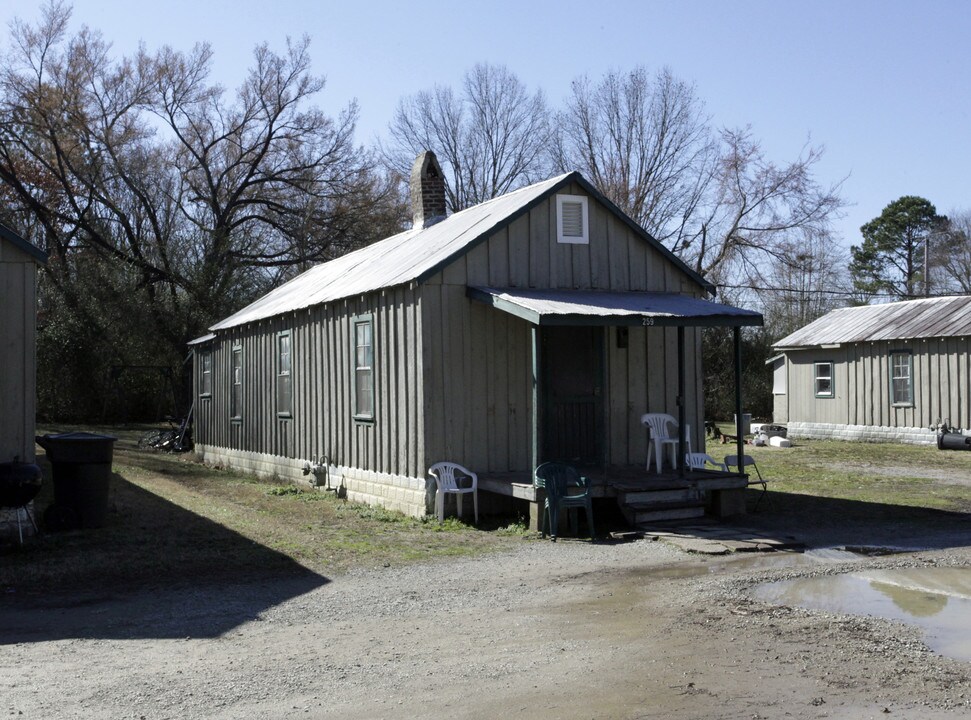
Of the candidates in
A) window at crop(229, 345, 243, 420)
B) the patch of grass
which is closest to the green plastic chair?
the patch of grass

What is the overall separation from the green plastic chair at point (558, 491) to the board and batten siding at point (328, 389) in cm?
188

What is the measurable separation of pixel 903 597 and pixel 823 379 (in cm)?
1995

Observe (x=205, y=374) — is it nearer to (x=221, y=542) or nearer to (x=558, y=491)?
(x=221, y=542)

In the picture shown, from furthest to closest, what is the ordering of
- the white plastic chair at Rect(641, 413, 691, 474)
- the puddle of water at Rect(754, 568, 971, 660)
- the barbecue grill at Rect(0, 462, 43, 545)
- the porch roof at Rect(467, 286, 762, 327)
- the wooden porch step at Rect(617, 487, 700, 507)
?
the white plastic chair at Rect(641, 413, 691, 474), the wooden porch step at Rect(617, 487, 700, 507), the porch roof at Rect(467, 286, 762, 327), the barbecue grill at Rect(0, 462, 43, 545), the puddle of water at Rect(754, 568, 971, 660)

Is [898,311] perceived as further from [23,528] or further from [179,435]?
[23,528]

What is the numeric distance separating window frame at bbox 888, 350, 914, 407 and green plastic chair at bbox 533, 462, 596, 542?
50.7 feet

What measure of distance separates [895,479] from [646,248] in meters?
6.11

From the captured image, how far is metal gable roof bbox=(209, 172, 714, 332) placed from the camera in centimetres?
1288

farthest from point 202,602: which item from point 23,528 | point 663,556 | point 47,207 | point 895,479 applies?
point 47,207

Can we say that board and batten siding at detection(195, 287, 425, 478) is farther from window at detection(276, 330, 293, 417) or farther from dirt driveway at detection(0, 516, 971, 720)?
dirt driveway at detection(0, 516, 971, 720)

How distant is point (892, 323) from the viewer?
2516 cm

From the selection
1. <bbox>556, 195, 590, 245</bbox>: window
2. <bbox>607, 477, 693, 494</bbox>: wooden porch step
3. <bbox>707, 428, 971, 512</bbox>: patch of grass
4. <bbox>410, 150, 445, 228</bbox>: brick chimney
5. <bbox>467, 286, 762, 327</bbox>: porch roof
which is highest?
<bbox>410, 150, 445, 228</bbox>: brick chimney

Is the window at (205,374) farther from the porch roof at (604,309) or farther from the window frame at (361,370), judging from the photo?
the porch roof at (604,309)

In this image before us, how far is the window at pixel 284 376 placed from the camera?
17.0 metres
